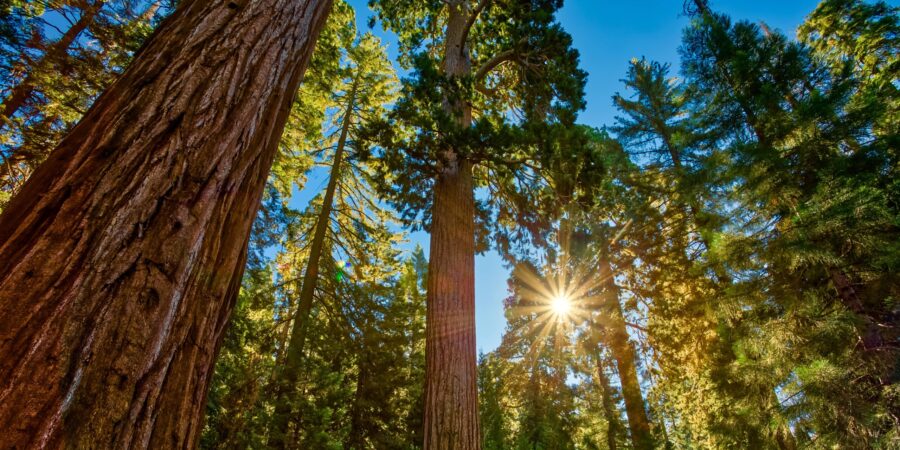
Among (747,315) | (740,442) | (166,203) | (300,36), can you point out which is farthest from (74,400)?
(740,442)

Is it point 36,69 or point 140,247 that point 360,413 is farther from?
point 140,247

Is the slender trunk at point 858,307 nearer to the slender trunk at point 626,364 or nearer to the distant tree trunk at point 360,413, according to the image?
the slender trunk at point 626,364

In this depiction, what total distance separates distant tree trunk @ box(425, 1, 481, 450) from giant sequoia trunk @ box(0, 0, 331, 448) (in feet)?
9.57

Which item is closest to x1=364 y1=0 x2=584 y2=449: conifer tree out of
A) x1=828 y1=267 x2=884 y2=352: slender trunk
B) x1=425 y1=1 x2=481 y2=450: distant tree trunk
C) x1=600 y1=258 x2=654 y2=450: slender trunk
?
x1=425 y1=1 x2=481 y2=450: distant tree trunk

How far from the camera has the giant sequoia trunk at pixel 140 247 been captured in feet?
2.23

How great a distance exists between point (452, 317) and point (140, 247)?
3.44 metres

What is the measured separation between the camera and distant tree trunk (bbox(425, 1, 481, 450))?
3.46 meters

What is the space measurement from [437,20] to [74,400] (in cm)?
936

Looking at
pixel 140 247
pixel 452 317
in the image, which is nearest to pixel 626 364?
pixel 452 317

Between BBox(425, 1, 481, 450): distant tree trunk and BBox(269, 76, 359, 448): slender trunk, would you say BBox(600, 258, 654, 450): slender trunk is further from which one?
BBox(269, 76, 359, 448): slender trunk

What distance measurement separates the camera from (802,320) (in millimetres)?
5023

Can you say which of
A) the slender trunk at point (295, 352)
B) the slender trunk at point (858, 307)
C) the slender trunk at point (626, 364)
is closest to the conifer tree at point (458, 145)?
the slender trunk at point (295, 352)

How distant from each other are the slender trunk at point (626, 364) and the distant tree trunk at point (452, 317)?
6.80m

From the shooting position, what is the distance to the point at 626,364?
9.29m
